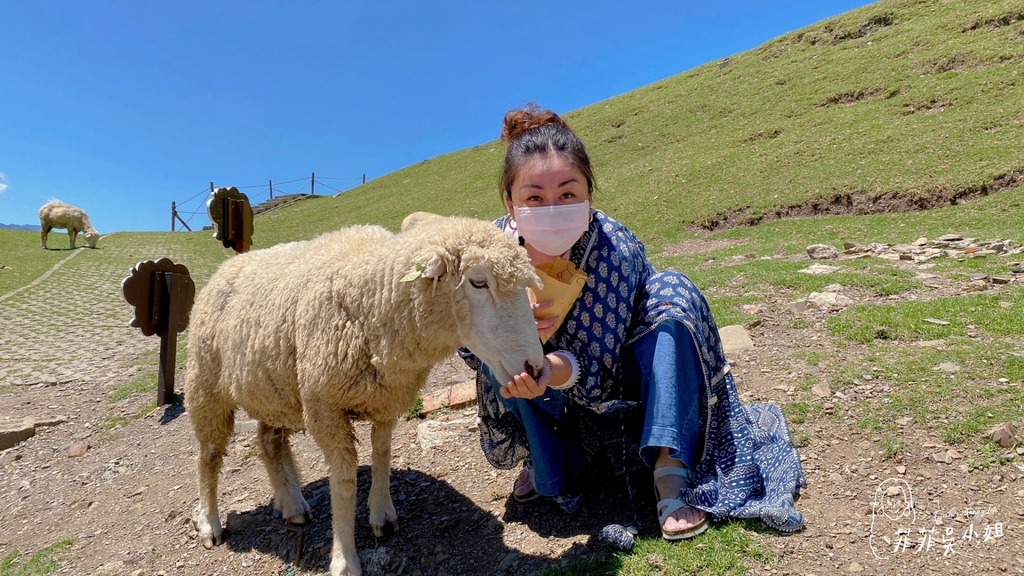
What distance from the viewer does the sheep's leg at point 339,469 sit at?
9.39ft

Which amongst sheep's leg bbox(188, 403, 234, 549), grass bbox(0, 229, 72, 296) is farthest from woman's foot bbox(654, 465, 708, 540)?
grass bbox(0, 229, 72, 296)

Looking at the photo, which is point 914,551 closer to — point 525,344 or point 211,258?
point 525,344

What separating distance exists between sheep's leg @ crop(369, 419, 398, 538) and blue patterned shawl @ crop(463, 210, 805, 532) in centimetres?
120

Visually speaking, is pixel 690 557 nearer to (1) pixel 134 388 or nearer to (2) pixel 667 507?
(2) pixel 667 507

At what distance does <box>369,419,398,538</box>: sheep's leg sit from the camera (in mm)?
3307

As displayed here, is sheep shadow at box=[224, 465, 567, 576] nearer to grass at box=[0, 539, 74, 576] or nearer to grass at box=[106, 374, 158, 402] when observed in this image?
grass at box=[0, 539, 74, 576]

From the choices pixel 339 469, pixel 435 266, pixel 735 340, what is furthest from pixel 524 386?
pixel 735 340

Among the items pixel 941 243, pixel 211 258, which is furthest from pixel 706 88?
pixel 211 258

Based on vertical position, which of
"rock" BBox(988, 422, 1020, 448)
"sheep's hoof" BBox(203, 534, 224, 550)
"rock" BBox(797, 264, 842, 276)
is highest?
"rock" BBox(797, 264, 842, 276)

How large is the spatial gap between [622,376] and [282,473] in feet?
8.12

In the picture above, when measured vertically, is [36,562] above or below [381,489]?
below

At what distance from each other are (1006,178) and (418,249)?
16.2 meters

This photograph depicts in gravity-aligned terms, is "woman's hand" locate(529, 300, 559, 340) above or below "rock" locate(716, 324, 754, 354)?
above

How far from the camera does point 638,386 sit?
2945mm
